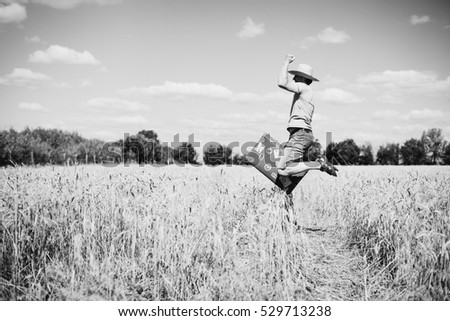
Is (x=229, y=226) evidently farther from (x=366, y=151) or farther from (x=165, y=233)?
(x=366, y=151)

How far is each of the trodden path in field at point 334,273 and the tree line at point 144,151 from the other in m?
7.33

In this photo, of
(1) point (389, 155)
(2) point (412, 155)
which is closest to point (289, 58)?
(2) point (412, 155)

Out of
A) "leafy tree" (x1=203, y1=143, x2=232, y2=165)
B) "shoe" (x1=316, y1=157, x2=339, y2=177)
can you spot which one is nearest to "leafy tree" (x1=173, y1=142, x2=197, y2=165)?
"leafy tree" (x1=203, y1=143, x2=232, y2=165)

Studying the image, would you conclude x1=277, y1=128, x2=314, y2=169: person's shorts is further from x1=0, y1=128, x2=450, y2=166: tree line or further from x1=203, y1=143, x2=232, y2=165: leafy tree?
x1=203, y1=143, x2=232, y2=165: leafy tree

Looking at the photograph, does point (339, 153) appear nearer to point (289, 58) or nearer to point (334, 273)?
point (289, 58)

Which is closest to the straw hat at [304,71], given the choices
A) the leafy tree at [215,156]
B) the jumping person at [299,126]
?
the jumping person at [299,126]

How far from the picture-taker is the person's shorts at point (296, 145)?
15.2ft

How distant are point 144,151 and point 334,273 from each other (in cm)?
3037

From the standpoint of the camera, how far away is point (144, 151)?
3247 cm

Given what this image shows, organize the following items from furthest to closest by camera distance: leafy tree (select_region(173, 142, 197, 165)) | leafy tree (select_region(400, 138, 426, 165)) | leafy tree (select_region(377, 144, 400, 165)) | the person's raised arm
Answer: leafy tree (select_region(377, 144, 400, 165)), leafy tree (select_region(173, 142, 197, 165)), leafy tree (select_region(400, 138, 426, 165)), the person's raised arm

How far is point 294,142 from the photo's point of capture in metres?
4.64

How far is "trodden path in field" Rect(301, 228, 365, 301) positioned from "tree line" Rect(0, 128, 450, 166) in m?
7.33

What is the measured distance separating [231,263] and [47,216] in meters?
2.05

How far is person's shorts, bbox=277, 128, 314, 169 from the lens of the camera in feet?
15.2
